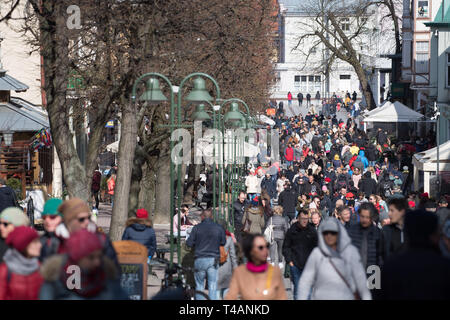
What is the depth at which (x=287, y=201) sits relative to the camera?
26.2 metres

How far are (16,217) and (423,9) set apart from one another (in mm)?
42079

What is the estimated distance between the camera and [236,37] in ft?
81.3

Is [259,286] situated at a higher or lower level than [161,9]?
lower

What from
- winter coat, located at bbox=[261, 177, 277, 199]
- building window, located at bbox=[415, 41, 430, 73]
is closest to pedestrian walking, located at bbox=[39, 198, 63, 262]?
winter coat, located at bbox=[261, 177, 277, 199]

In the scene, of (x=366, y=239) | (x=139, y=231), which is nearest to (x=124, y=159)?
(x=139, y=231)

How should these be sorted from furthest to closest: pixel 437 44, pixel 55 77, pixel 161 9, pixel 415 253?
pixel 437 44
pixel 161 9
pixel 55 77
pixel 415 253

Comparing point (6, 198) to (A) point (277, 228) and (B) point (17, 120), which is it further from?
(B) point (17, 120)

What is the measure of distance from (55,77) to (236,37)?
20.7 ft

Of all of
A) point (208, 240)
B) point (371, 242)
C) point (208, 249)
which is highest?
point (371, 242)

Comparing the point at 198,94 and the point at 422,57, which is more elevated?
the point at 422,57

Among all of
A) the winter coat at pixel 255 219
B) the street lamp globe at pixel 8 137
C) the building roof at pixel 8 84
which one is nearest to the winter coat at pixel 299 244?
the winter coat at pixel 255 219

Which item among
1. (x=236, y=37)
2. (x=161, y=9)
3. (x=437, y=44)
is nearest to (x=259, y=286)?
(x=161, y=9)

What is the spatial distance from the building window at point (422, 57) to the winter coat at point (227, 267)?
35.4 metres
